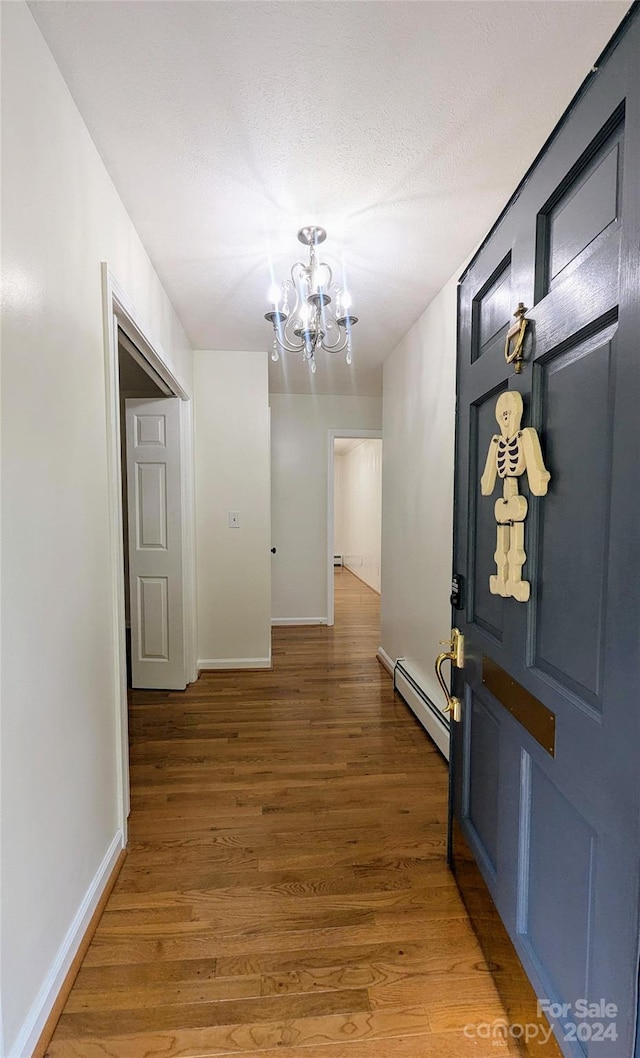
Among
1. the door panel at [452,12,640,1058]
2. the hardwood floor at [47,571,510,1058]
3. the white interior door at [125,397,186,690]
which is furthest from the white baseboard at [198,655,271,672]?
the door panel at [452,12,640,1058]

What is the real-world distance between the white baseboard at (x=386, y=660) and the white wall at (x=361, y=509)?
7.67ft

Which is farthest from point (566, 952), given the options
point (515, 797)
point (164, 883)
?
point (164, 883)

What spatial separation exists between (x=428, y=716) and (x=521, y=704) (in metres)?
1.61

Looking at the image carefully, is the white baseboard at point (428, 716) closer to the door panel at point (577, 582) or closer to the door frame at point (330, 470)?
the door panel at point (577, 582)

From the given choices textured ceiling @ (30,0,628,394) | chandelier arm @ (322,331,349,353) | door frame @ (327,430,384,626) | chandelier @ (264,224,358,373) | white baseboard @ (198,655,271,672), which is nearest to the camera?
textured ceiling @ (30,0,628,394)

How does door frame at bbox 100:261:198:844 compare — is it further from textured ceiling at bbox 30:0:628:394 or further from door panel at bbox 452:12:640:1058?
door panel at bbox 452:12:640:1058

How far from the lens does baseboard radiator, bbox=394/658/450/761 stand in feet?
7.69

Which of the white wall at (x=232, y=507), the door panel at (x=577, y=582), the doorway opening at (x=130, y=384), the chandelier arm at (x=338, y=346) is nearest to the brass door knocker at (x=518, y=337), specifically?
the door panel at (x=577, y=582)

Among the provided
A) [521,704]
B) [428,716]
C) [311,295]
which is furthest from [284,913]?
[311,295]

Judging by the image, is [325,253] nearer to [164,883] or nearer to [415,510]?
[415,510]

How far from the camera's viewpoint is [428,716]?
2545mm

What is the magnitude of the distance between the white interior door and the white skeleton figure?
247 cm

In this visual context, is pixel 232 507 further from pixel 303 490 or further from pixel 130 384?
pixel 130 384

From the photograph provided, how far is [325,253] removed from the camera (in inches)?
81.6
